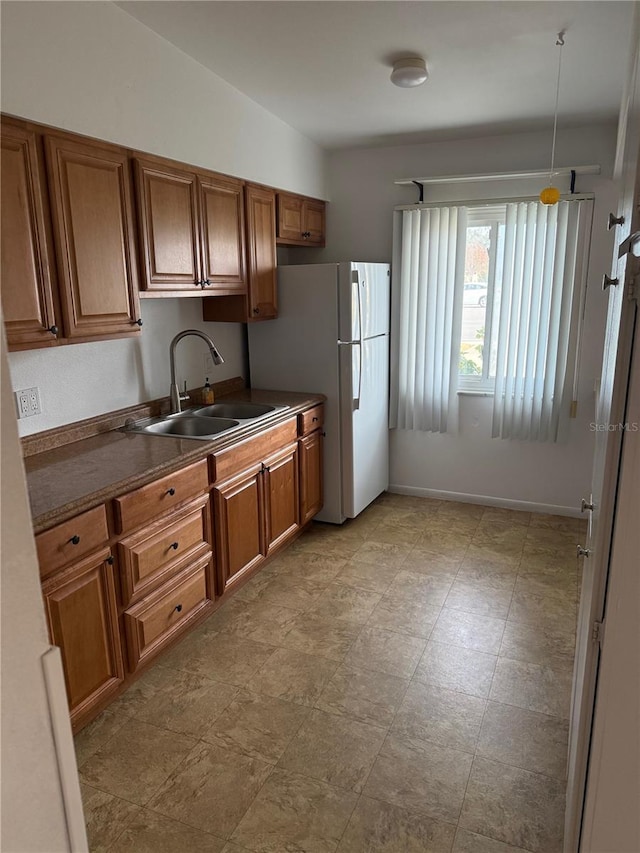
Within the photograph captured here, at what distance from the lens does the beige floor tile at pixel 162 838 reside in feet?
5.66

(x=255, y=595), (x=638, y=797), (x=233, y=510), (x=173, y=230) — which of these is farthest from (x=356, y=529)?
(x=638, y=797)

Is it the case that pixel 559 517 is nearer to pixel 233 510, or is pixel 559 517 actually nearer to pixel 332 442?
pixel 332 442

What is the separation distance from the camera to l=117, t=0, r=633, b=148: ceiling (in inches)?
86.7

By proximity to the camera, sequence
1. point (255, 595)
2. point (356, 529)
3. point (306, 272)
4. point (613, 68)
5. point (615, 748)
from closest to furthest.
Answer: point (615, 748), point (613, 68), point (255, 595), point (306, 272), point (356, 529)

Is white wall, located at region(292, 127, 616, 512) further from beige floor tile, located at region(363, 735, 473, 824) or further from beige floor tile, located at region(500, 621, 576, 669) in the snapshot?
beige floor tile, located at region(363, 735, 473, 824)

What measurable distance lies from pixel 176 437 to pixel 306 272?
1.53m

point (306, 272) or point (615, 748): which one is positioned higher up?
point (306, 272)

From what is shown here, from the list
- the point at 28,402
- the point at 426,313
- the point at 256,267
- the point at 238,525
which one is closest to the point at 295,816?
the point at 238,525

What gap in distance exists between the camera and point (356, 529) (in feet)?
13.0

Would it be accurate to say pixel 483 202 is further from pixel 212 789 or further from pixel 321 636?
pixel 212 789

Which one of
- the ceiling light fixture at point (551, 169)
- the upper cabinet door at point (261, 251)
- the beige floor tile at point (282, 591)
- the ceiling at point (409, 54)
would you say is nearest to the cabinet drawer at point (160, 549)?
the beige floor tile at point (282, 591)

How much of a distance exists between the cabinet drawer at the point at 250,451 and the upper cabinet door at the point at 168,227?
2.66ft

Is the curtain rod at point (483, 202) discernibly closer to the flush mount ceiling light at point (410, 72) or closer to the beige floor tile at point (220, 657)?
the flush mount ceiling light at point (410, 72)

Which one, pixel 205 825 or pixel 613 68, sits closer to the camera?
pixel 205 825
